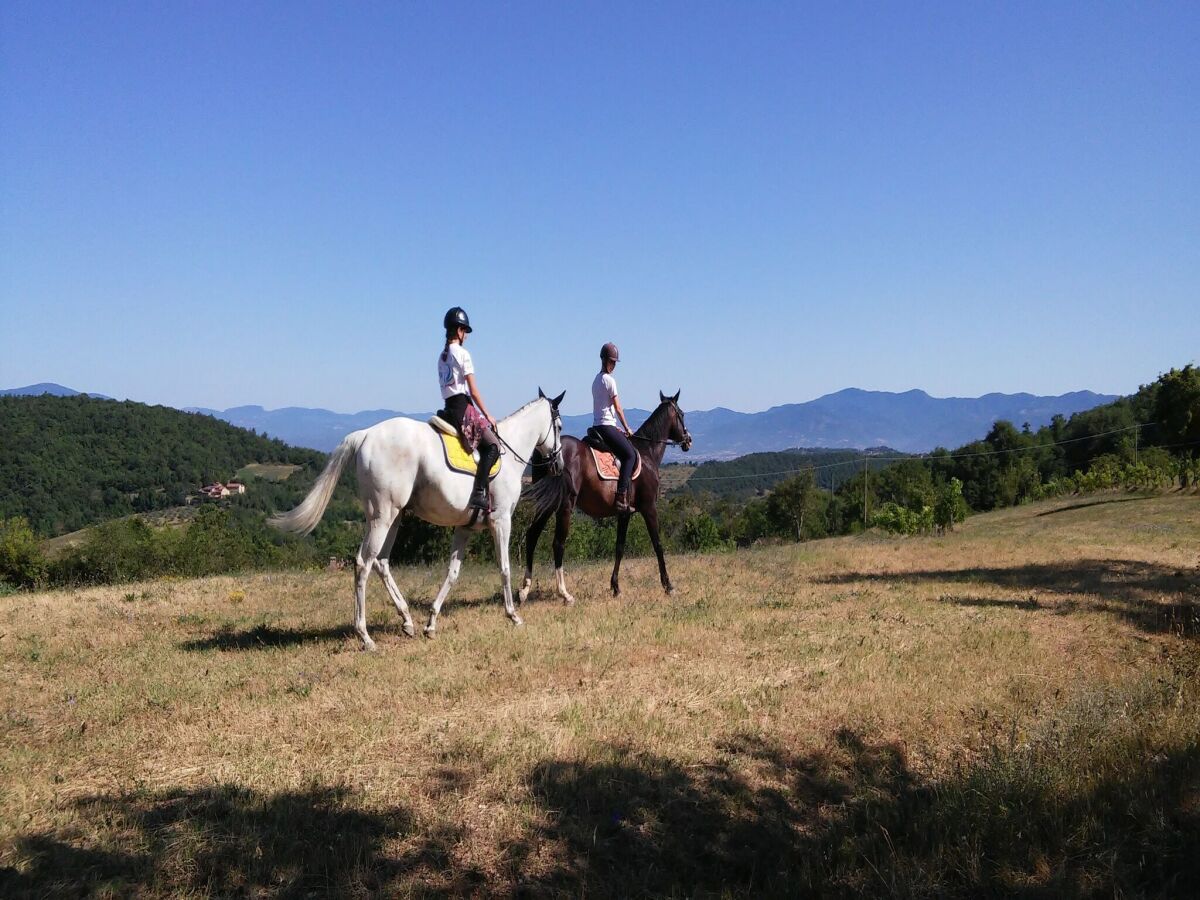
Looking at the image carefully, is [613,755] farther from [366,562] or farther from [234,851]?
[366,562]

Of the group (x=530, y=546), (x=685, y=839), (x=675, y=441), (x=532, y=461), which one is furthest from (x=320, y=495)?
(x=675, y=441)

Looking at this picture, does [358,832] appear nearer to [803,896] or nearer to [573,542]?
[803,896]

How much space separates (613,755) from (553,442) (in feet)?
20.7

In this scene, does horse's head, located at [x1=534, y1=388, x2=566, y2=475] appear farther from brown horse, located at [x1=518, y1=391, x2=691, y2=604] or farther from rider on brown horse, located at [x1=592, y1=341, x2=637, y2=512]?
rider on brown horse, located at [x1=592, y1=341, x2=637, y2=512]

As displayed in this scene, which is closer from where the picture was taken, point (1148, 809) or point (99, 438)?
point (1148, 809)

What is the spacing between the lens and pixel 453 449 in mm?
9414

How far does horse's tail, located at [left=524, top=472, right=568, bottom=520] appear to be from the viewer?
11414 mm

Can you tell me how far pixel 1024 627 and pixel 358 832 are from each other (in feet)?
29.4

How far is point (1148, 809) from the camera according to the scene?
14.8 ft

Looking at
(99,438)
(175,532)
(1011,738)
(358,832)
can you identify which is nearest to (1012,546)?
(1011,738)

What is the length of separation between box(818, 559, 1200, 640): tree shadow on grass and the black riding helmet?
8779mm

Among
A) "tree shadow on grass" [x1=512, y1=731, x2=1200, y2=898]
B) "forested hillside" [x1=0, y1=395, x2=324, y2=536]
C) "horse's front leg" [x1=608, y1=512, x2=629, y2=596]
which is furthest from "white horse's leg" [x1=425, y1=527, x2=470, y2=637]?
"forested hillside" [x1=0, y1=395, x2=324, y2=536]

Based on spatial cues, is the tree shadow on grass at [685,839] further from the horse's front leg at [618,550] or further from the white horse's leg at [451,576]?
the horse's front leg at [618,550]

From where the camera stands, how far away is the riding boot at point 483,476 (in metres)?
9.60
